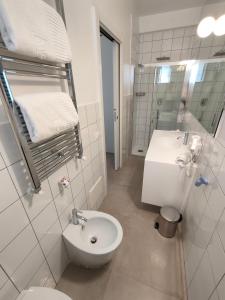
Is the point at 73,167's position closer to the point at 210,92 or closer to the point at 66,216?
the point at 66,216

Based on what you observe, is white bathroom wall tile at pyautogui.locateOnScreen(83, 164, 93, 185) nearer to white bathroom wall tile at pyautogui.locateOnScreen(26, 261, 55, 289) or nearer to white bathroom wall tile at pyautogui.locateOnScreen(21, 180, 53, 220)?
white bathroom wall tile at pyautogui.locateOnScreen(21, 180, 53, 220)

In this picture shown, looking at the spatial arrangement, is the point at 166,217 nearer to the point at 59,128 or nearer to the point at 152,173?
the point at 152,173

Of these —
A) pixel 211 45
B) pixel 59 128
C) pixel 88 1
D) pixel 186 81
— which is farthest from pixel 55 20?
pixel 186 81

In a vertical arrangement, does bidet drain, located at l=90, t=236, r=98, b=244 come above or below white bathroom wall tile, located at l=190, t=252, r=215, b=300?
below

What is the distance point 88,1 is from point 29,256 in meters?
1.75

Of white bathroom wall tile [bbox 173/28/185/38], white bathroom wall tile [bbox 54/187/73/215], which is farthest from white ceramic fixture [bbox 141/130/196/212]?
white bathroom wall tile [bbox 173/28/185/38]

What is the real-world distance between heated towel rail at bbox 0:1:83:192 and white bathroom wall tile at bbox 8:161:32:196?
0.16 feet

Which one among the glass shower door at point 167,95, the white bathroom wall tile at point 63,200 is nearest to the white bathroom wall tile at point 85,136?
the white bathroom wall tile at point 63,200

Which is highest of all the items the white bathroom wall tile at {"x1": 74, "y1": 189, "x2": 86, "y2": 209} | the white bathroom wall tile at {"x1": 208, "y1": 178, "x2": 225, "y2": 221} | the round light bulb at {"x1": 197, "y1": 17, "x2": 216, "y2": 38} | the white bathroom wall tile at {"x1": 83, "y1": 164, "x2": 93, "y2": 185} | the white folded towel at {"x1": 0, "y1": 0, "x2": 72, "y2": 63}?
the round light bulb at {"x1": 197, "y1": 17, "x2": 216, "y2": 38}

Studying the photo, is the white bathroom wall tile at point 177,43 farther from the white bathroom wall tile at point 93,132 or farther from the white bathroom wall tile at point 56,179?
the white bathroom wall tile at point 56,179

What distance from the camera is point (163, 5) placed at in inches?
81.6

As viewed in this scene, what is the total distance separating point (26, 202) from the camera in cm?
77

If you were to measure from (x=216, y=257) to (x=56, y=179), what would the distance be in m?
0.99

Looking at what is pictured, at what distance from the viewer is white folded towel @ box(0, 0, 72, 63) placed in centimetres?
50
